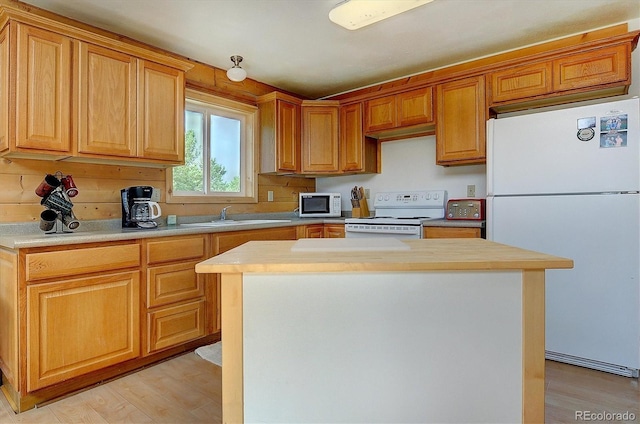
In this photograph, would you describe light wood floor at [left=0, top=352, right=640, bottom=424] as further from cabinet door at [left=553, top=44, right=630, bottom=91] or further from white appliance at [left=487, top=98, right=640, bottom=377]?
cabinet door at [left=553, top=44, right=630, bottom=91]

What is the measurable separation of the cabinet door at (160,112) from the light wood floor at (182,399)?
1471mm

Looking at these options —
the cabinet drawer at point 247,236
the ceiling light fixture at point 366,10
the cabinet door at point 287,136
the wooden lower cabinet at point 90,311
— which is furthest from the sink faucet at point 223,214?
the ceiling light fixture at point 366,10

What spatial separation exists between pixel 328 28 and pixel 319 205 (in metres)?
1.82

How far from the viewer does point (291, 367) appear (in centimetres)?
126

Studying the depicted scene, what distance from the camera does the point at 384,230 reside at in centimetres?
316

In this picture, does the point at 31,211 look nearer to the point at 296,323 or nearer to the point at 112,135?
the point at 112,135

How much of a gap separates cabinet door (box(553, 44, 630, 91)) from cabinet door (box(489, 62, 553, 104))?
0.06 meters

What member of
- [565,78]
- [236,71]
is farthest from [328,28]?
[565,78]

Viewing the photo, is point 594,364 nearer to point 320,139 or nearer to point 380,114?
point 380,114

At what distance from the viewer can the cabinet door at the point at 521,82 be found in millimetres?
2693

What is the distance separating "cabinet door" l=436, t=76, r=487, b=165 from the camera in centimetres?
299

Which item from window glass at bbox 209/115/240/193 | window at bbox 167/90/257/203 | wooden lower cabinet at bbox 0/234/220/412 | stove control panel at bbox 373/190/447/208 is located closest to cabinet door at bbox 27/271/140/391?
wooden lower cabinet at bbox 0/234/220/412

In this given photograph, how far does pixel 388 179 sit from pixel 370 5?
201 cm

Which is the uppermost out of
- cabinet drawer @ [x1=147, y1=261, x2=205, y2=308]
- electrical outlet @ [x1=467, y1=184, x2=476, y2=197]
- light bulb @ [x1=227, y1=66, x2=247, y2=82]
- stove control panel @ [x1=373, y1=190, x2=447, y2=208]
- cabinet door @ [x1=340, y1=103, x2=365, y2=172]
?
light bulb @ [x1=227, y1=66, x2=247, y2=82]
